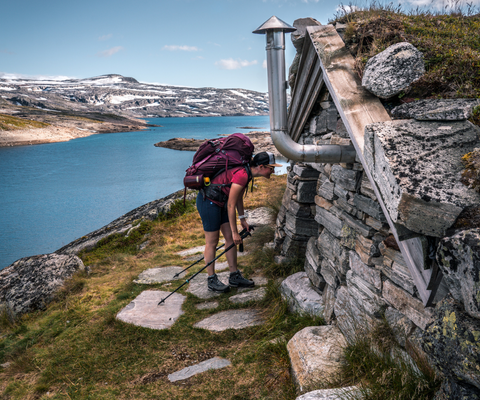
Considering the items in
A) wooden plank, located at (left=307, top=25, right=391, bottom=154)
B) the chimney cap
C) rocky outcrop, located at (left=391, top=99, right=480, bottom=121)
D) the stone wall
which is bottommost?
the stone wall

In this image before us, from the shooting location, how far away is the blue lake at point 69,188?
16875 millimetres

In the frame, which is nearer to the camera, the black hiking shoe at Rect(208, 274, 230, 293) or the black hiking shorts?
the black hiking shorts

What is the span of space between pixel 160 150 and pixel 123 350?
45.0m

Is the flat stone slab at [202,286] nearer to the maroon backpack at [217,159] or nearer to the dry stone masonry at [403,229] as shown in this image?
the dry stone masonry at [403,229]

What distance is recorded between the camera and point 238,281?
5.86 metres

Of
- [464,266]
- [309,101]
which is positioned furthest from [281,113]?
[464,266]

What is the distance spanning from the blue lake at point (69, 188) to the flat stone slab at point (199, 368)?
12895mm

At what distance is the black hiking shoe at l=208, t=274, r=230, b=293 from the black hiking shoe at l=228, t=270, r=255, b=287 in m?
0.15

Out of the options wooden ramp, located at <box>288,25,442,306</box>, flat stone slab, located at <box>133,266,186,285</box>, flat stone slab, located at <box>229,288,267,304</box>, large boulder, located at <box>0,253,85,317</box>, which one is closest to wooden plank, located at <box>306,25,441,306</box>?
Result: wooden ramp, located at <box>288,25,442,306</box>

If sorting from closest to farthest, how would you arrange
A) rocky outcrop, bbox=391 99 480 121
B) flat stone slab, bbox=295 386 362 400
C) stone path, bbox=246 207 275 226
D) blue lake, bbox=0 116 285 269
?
1. rocky outcrop, bbox=391 99 480 121
2. flat stone slab, bbox=295 386 362 400
3. stone path, bbox=246 207 275 226
4. blue lake, bbox=0 116 285 269

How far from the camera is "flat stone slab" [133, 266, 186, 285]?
6773 mm

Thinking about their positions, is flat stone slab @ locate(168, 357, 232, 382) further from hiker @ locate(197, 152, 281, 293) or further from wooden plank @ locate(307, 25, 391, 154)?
wooden plank @ locate(307, 25, 391, 154)

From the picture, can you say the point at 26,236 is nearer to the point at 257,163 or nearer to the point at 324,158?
the point at 257,163

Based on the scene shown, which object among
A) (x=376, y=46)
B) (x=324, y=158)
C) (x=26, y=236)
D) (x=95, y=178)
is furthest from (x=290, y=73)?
(x=95, y=178)
